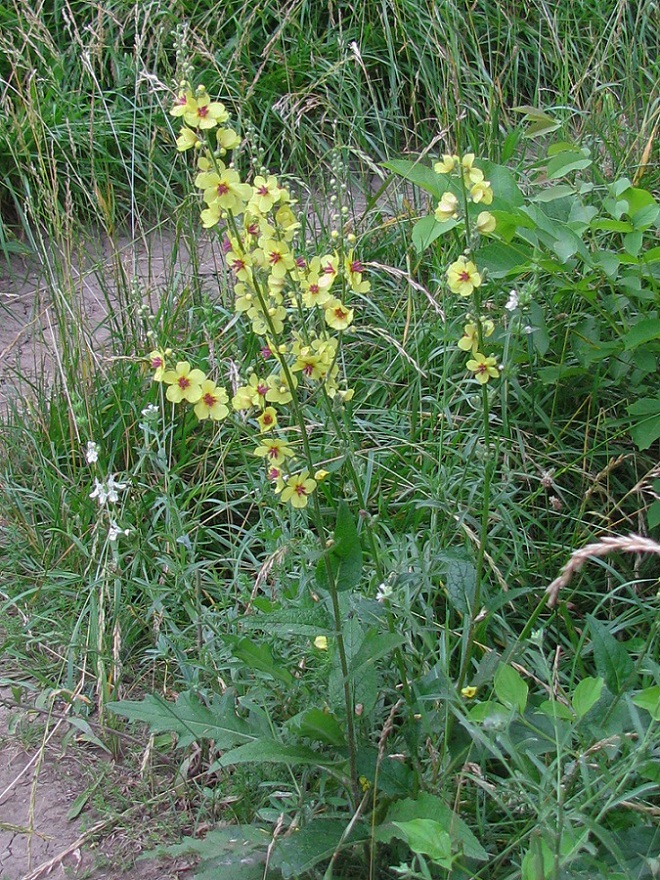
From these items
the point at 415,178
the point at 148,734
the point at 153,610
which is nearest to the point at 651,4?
the point at 415,178

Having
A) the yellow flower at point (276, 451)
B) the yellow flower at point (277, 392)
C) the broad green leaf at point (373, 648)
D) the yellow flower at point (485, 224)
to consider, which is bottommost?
the broad green leaf at point (373, 648)

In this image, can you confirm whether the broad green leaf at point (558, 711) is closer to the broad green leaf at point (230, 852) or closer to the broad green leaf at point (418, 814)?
the broad green leaf at point (418, 814)

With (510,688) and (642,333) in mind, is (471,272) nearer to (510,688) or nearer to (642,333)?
(510,688)

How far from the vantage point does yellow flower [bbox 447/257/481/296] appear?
57.0 inches

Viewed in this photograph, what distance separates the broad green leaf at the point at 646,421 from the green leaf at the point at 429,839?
101cm

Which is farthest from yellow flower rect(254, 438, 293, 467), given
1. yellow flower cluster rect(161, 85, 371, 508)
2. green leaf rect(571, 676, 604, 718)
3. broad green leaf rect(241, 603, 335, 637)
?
green leaf rect(571, 676, 604, 718)

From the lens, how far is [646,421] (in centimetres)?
207

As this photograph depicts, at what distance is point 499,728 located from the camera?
1.26 m

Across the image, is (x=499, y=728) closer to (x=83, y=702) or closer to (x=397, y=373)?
(x=83, y=702)

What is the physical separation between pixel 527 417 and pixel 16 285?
1.87 m

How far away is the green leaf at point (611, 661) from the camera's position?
1535 millimetres

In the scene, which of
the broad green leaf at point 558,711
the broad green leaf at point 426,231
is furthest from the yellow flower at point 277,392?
the broad green leaf at point 426,231

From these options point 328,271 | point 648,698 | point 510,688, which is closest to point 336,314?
point 328,271

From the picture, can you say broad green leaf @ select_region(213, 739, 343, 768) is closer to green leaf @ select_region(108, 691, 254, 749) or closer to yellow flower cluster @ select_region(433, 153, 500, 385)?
green leaf @ select_region(108, 691, 254, 749)
